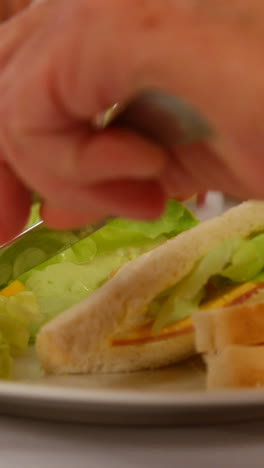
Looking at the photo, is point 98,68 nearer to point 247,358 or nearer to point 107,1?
point 107,1

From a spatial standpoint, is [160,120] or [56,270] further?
[56,270]

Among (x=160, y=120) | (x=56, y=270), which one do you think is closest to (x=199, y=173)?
(x=160, y=120)

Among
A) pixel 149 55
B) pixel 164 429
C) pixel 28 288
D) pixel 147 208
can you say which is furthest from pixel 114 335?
pixel 149 55

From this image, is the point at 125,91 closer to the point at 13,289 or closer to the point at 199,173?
the point at 199,173

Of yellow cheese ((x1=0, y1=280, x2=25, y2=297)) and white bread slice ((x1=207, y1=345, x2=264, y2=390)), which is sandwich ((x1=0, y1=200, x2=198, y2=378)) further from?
white bread slice ((x1=207, y1=345, x2=264, y2=390))

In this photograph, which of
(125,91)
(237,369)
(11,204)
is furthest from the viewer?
(237,369)

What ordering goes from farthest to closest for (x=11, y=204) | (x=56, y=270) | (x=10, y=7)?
(x=56, y=270), (x=10, y=7), (x=11, y=204)

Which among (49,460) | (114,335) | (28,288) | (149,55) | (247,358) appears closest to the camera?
(149,55)
